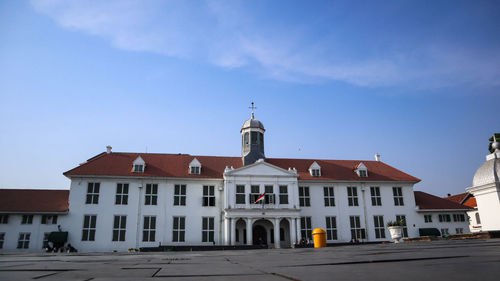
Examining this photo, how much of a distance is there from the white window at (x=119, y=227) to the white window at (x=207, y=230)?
26.3ft

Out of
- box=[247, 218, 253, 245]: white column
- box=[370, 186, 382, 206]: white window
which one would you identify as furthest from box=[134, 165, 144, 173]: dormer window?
box=[370, 186, 382, 206]: white window

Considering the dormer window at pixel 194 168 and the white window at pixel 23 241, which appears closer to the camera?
the white window at pixel 23 241

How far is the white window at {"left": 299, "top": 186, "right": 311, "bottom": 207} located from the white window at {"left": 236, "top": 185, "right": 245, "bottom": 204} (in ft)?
23.7

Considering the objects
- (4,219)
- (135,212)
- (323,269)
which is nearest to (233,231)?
Result: (135,212)

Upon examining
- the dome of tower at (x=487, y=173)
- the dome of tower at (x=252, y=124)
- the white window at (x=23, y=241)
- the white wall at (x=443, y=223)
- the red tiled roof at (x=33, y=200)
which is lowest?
the white window at (x=23, y=241)

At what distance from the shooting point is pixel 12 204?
111 ft

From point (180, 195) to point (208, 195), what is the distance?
305 centimetres

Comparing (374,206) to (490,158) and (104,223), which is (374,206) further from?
(104,223)

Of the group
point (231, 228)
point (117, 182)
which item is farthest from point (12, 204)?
point (231, 228)

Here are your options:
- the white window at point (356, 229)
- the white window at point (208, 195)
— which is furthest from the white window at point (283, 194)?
the white window at point (356, 229)

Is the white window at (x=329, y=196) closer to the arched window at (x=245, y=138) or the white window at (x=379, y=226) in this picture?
the white window at (x=379, y=226)

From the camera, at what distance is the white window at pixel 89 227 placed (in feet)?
110

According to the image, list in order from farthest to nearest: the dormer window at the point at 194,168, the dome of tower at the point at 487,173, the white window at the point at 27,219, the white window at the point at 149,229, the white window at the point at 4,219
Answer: the dormer window at the point at 194,168 < the white window at the point at 149,229 < the white window at the point at 27,219 < the white window at the point at 4,219 < the dome of tower at the point at 487,173

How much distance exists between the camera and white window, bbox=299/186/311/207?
3866 centimetres
